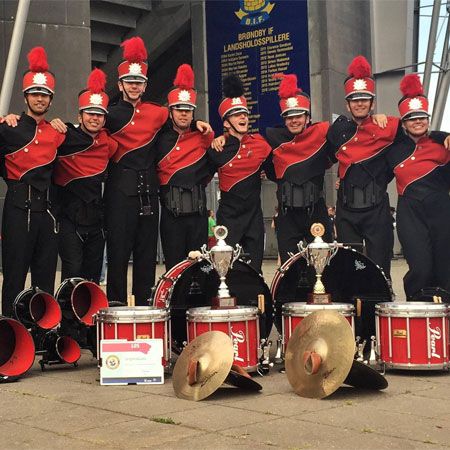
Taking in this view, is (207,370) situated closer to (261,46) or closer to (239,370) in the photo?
(239,370)

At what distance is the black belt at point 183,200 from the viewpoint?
7.71 meters

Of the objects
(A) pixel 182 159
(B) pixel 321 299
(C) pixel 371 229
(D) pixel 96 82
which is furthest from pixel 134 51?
(B) pixel 321 299

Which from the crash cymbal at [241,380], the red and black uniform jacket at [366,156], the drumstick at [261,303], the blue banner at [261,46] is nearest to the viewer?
the crash cymbal at [241,380]

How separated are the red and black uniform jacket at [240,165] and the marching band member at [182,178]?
0.58 ft

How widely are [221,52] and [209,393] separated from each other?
16.6 meters

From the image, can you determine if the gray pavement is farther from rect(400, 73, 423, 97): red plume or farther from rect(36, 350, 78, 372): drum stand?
rect(400, 73, 423, 97): red plume

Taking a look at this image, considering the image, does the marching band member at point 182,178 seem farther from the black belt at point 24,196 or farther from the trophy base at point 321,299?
the trophy base at point 321,299

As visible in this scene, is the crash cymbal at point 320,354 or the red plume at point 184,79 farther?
the red plume at point 184,79

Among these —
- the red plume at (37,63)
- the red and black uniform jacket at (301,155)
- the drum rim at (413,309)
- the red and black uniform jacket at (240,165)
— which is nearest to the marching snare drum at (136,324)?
the drum rim at (413,309)

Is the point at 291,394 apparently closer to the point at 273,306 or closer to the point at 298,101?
the point at 273,306

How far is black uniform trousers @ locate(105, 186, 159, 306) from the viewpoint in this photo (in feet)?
25.4

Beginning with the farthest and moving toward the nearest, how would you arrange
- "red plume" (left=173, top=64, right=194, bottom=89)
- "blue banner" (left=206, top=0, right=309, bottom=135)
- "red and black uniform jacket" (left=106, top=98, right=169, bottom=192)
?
"blue banner" (left=206, top=0, right=309, bottom=135) → "red plume" (left=173, top=64, right=194, bottom=89) → "red and black uniform jacket" (left=106, top=98, right=169, bottom=192)

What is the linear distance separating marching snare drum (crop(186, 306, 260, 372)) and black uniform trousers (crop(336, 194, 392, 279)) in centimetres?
180

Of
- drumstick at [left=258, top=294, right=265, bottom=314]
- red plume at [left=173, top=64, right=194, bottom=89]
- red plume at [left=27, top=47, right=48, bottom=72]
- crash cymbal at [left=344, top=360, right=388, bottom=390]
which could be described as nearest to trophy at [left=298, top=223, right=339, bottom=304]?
drumstick at [left=258, top=294, right=265, bottom=314]
